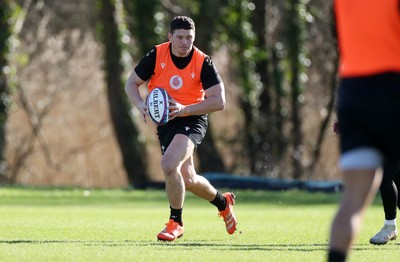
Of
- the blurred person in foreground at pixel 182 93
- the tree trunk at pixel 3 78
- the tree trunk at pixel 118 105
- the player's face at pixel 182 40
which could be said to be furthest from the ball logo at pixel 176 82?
the tree trunk at pixel 118 105

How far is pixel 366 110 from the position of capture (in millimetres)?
5777

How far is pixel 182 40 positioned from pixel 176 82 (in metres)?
0.42

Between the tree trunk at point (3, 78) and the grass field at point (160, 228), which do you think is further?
the tree trunk at point (3, 78)

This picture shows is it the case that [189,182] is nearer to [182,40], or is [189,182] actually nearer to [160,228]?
[182,40]

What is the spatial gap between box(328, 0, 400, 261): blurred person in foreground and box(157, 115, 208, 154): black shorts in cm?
471

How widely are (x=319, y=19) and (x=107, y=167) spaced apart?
7015 millimetres

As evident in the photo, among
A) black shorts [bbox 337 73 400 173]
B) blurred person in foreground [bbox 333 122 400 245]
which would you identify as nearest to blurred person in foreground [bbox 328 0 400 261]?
black shorts [bbox 337 73 400 173]

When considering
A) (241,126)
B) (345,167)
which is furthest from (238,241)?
(241,126)

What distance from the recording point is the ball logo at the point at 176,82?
10.7 meters

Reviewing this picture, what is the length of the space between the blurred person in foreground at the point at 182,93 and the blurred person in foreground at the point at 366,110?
14.9ft

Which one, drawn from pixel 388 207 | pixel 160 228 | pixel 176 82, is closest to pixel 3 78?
pixel 160 228

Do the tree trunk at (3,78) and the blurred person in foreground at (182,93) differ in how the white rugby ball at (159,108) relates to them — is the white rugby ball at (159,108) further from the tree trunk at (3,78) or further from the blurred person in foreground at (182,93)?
the tree trunk at (3,78)

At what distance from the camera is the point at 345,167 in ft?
19.0

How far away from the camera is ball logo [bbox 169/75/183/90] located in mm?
10680
